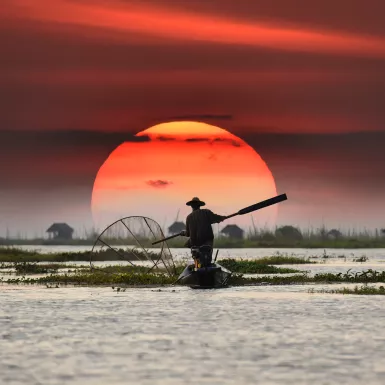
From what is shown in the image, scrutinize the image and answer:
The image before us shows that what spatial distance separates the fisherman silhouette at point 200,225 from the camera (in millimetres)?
32781

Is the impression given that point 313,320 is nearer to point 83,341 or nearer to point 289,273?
point 83,341

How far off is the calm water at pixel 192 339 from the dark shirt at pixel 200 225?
188cm

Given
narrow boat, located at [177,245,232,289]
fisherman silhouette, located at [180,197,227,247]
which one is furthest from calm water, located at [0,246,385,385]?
fisherman silhouette, located at [180,197,227,247]

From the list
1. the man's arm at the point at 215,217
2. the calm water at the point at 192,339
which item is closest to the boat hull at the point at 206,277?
the man's arm at the point at 215,217

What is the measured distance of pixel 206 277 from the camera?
109ft

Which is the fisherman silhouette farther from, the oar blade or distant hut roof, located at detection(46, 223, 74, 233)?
distant hut roof, located at detection(46, 223, 74, 233)

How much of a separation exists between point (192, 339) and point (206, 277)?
12977 millimetres

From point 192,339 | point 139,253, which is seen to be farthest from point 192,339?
point 139,253

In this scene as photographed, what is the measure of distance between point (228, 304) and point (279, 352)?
9657 mm

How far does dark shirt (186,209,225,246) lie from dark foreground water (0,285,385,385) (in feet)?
6.84

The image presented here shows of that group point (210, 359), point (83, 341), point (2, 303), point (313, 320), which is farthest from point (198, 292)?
point (210, 359)

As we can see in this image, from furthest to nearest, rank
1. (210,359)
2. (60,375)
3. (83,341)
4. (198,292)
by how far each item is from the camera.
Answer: (198,292), (83,341), (210,359), (60,375)

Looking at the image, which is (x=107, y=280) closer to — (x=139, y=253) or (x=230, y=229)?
(x=139, y=253)

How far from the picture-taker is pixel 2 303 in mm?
28797
